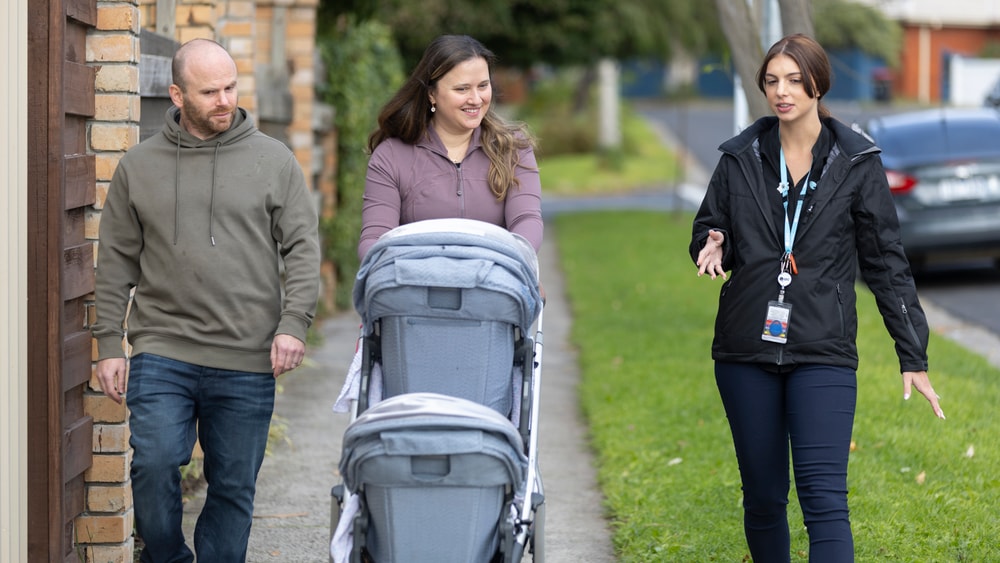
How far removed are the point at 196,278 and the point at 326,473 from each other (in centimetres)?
266

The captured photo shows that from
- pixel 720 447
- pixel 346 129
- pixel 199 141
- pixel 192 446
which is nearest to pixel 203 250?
pixel 199 141

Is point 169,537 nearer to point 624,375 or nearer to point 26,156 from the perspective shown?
point 26,156

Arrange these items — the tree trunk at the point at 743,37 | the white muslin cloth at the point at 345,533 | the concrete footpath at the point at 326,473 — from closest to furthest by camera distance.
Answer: the white muslin cloth at the point at 345,533, the concrete footpath at the point at 326,473, the tree trunk at the point at 743,37

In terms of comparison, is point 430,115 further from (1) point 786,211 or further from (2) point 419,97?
(1) point 786,211

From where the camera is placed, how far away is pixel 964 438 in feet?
21.1

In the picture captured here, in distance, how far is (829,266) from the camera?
13.1ft

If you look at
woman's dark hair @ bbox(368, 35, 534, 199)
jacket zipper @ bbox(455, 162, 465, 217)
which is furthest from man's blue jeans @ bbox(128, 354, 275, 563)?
woman's dark hair @ bbox(368, 35, 534, 199)

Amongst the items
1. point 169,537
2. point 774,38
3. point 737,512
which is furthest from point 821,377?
point 774,38

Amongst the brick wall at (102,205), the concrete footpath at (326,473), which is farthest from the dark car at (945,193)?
the brick wall at (102,205)

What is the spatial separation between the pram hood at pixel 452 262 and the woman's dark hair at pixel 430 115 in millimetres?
424

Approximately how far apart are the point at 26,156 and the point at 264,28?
560 cm

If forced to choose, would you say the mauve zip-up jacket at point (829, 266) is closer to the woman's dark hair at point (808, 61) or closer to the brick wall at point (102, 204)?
the woman's dark hair at point (808, 61)

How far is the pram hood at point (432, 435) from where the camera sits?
345 cm

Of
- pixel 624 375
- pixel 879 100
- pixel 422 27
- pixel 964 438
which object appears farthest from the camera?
pixel 879 100
